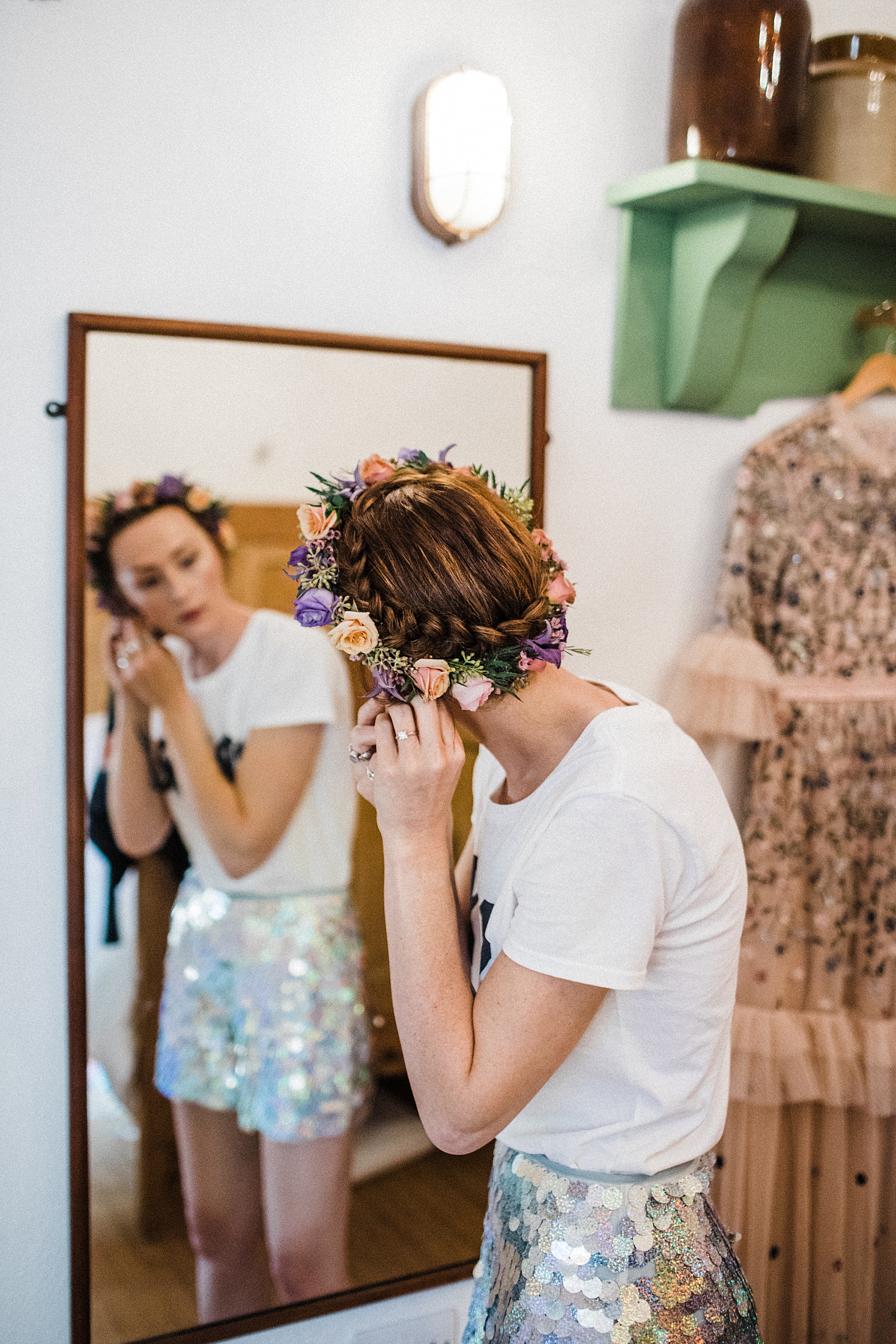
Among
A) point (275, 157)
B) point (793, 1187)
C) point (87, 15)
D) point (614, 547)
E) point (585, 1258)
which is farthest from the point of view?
point (793, 1187)

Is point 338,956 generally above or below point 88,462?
below

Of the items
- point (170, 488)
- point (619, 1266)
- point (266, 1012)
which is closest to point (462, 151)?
point (170, 488)

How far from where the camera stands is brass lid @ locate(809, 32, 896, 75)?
150 centimetres

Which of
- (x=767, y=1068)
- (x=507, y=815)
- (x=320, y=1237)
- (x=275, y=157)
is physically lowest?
(x=320, y=1237)

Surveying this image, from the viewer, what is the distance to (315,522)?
0.99m

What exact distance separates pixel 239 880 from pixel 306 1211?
43 centimetres

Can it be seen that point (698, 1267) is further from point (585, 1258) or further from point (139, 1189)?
point (139, 1189)

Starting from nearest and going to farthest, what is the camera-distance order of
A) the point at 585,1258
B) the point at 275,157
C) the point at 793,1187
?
1. the point at 585,1258
2. the point at 275,157
3. the point at 793,1187

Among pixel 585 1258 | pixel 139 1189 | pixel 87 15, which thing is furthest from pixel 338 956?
pixel 87 15

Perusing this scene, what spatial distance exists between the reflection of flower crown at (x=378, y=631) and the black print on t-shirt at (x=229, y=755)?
0.34 meters

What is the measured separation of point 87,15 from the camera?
1.18 m

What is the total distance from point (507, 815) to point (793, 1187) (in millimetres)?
1038

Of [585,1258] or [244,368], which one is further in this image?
[244,368]

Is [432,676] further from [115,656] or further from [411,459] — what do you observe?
[115,656]
